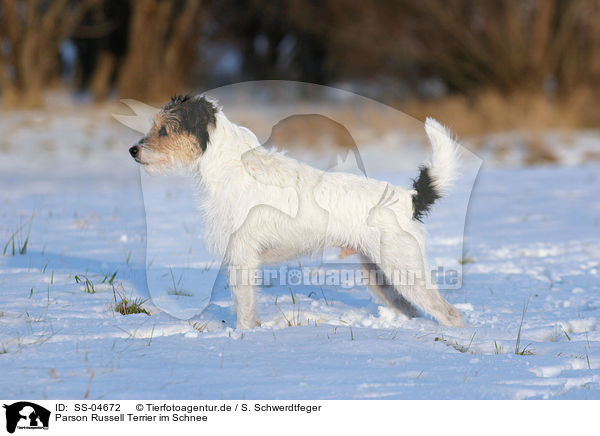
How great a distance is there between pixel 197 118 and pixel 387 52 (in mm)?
17871

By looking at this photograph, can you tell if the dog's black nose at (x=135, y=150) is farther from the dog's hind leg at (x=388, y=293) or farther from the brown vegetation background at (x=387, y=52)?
the brown vegetation background at (x=387, y=52)

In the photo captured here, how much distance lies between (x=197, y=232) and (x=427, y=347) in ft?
12.4

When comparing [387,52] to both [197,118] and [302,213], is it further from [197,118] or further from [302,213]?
[302,213]

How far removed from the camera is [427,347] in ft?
13.1

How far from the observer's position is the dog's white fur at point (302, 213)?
438cm

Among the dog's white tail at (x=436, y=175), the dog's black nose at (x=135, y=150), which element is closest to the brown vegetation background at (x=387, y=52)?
the dog's white tail at (x=436, y=175)

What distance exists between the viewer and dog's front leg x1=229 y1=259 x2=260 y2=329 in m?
4.40

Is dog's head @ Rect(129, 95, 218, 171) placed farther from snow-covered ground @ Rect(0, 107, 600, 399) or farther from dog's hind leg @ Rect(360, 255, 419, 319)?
dog's hind leg @ Rect(360, 255, 419, 319)
